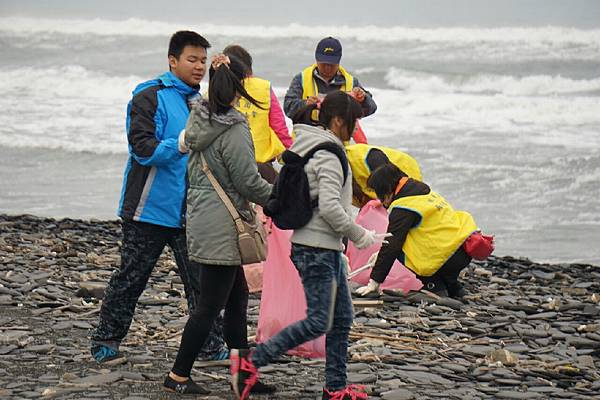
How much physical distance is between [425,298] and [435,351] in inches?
58.0

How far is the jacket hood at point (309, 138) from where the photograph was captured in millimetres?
4941

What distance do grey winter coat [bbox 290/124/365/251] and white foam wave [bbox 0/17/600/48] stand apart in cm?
3412

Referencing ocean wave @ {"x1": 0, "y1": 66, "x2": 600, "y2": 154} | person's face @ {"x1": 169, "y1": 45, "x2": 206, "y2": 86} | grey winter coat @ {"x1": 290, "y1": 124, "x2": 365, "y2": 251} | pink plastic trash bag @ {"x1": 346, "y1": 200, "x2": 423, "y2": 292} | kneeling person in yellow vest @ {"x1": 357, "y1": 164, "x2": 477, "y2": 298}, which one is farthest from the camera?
ocean wave @ {"x1": 0, "y1": 66, "x2": 600, "y2": 154}

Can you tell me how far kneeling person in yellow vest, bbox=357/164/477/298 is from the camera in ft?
26.0

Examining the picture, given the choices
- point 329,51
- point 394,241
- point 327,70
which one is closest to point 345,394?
point 394,241

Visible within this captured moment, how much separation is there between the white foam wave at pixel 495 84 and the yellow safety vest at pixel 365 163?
68.6 ft

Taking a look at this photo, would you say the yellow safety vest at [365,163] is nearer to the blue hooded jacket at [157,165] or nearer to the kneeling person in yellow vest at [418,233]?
the kneeling person in yellow vest at [418,233]

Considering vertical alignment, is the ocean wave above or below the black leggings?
above

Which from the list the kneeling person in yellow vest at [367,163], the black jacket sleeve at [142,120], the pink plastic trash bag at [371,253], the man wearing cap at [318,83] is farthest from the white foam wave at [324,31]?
the black jacket sleeve at [142,120]

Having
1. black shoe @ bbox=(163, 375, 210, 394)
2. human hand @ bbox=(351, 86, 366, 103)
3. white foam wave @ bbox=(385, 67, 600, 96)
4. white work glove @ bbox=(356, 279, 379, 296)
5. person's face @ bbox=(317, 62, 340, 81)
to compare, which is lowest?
black shoe @ bbox=(163, 375, 210, 394)

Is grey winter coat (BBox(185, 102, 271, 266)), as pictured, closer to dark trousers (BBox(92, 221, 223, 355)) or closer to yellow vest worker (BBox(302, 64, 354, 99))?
dark trousers (BBox(92, 221, 223, 355))

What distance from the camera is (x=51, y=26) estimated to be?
160 feet

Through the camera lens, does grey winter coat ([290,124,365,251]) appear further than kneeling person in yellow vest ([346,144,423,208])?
No

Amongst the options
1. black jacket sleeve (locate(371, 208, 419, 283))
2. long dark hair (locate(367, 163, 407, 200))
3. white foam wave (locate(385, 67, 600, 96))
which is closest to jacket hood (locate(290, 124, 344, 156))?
long dark hair (locate(367, 163, 407, 200))
